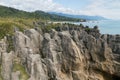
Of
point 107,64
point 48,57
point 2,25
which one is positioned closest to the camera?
point 48,57

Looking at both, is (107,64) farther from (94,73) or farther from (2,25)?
(2,25)

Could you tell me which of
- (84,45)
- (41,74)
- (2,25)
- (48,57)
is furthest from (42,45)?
(2,25)

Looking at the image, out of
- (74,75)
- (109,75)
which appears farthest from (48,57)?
(109,75)

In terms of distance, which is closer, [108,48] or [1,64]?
[1,64]

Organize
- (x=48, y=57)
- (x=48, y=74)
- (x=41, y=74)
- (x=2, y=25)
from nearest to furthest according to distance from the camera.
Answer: (x=41, y=74)
(x=48, y=74)
(x=48, y=57)
(x=2, y=25)

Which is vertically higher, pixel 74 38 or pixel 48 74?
pixel 74 38

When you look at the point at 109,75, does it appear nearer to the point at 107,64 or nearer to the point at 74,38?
the point at 107,64
